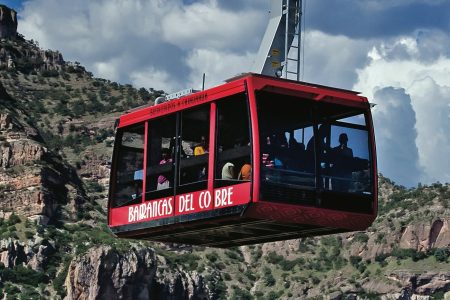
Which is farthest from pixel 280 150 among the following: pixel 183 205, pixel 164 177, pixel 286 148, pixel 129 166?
pixel 129 166

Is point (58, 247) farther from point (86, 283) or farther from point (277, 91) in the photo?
point (277, 91)

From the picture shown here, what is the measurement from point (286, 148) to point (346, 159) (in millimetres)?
1657

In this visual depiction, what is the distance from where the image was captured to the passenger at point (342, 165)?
3253 centimetres

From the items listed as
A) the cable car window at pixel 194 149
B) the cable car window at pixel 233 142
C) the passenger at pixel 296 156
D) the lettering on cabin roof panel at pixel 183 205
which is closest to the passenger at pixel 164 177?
the lettering on cabin roof panel at pixel 183 205

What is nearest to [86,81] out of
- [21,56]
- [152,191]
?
[21,56]

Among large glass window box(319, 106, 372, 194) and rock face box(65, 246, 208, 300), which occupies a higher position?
rock face box(65, 246, 208, 300)

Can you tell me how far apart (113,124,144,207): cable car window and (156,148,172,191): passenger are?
998 millimetres

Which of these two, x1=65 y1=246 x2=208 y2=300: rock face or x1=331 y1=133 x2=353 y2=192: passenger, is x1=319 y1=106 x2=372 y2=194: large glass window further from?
x1=65 y1=246 x2=208 y2=300: rock face

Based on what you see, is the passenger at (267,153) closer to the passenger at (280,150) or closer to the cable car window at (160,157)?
the passenger at (280,150)

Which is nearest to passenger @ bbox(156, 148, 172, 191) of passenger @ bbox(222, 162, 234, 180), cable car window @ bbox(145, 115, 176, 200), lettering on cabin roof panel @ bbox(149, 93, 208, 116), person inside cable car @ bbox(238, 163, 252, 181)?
cable car window @ bbox(145, 115, 176, 200)

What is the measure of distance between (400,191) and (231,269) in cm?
2144

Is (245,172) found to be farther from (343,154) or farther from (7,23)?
(7,23)

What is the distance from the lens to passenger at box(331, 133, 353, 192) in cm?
3253

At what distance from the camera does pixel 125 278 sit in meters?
129
